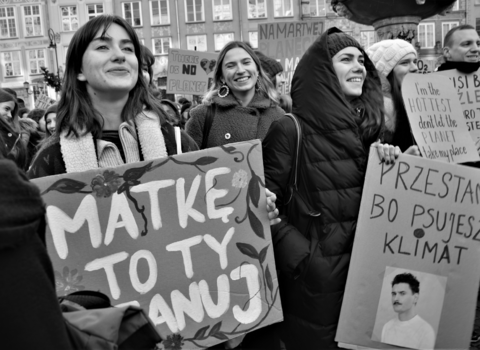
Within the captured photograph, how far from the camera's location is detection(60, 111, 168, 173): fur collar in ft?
7.08

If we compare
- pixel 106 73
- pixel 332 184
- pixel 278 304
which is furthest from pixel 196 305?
pixel 106 73

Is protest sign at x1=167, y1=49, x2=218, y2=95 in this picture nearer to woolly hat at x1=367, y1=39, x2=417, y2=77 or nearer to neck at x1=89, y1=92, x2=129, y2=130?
woolly hat at x1=367, y1=39, x2=417, y2=77

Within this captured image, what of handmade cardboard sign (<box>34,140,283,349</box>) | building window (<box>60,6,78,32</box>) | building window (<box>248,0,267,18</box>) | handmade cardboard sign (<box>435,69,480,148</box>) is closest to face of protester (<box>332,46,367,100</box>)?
handmade cardboard sign (<box>34,140,283,349</box>)

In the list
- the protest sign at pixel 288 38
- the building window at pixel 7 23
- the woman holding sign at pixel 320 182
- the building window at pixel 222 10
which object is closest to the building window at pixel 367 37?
the building window at pixel 222 10

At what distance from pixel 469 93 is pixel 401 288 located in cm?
214

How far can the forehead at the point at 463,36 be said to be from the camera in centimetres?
468

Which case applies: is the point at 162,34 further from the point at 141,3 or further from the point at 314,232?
the point at 314,232

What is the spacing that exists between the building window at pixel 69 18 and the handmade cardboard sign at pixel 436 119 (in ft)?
133

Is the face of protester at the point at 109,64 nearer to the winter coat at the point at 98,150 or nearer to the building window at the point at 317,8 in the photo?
the winter coat at the point at 98,150

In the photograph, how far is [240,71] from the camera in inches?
156

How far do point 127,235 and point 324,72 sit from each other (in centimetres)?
119

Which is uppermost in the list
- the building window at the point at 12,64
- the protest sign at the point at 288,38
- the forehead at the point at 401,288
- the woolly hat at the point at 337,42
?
the building window at the point at 12,64

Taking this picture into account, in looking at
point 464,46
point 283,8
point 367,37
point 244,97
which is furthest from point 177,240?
point 367,37

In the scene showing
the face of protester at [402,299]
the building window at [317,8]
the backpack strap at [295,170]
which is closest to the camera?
the face of protester at [402,299]
